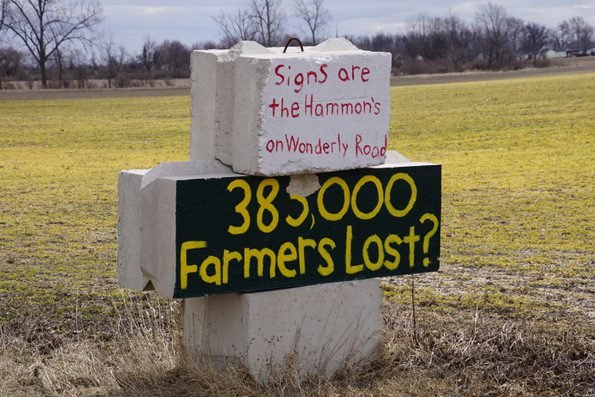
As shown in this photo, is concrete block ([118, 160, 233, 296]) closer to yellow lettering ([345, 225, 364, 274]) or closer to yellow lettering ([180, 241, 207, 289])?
yellow lettering ([180, 241, 207, 289])

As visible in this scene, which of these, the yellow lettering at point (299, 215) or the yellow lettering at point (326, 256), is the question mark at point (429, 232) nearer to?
the yellow lettering at point (326, 256)

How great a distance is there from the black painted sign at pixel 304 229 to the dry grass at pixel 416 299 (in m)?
0.52

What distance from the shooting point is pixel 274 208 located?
18.1 feet

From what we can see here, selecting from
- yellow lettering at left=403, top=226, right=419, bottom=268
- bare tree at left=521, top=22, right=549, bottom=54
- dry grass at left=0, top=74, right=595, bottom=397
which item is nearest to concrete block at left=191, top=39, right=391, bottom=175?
yellow lettering at left=403, top=226, right=419, bottom=268

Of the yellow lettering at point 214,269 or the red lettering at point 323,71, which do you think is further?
the red lettering at point 323,71

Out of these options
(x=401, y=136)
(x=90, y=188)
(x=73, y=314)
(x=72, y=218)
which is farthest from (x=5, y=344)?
(x=401, y=136)

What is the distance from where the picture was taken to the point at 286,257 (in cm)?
560

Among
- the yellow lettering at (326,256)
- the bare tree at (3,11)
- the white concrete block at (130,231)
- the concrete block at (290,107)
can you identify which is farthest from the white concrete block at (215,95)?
the bare tree at (3,11)

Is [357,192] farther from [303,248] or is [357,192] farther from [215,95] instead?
[215,95]

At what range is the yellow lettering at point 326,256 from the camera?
573 centimetres

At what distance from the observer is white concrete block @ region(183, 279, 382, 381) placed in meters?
5.53

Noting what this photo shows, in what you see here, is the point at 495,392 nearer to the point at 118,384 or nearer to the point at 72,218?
the point at 118,384

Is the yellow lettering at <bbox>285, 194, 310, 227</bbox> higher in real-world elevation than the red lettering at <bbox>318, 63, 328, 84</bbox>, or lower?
lower

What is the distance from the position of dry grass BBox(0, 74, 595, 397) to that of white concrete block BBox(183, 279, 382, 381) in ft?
0.35
